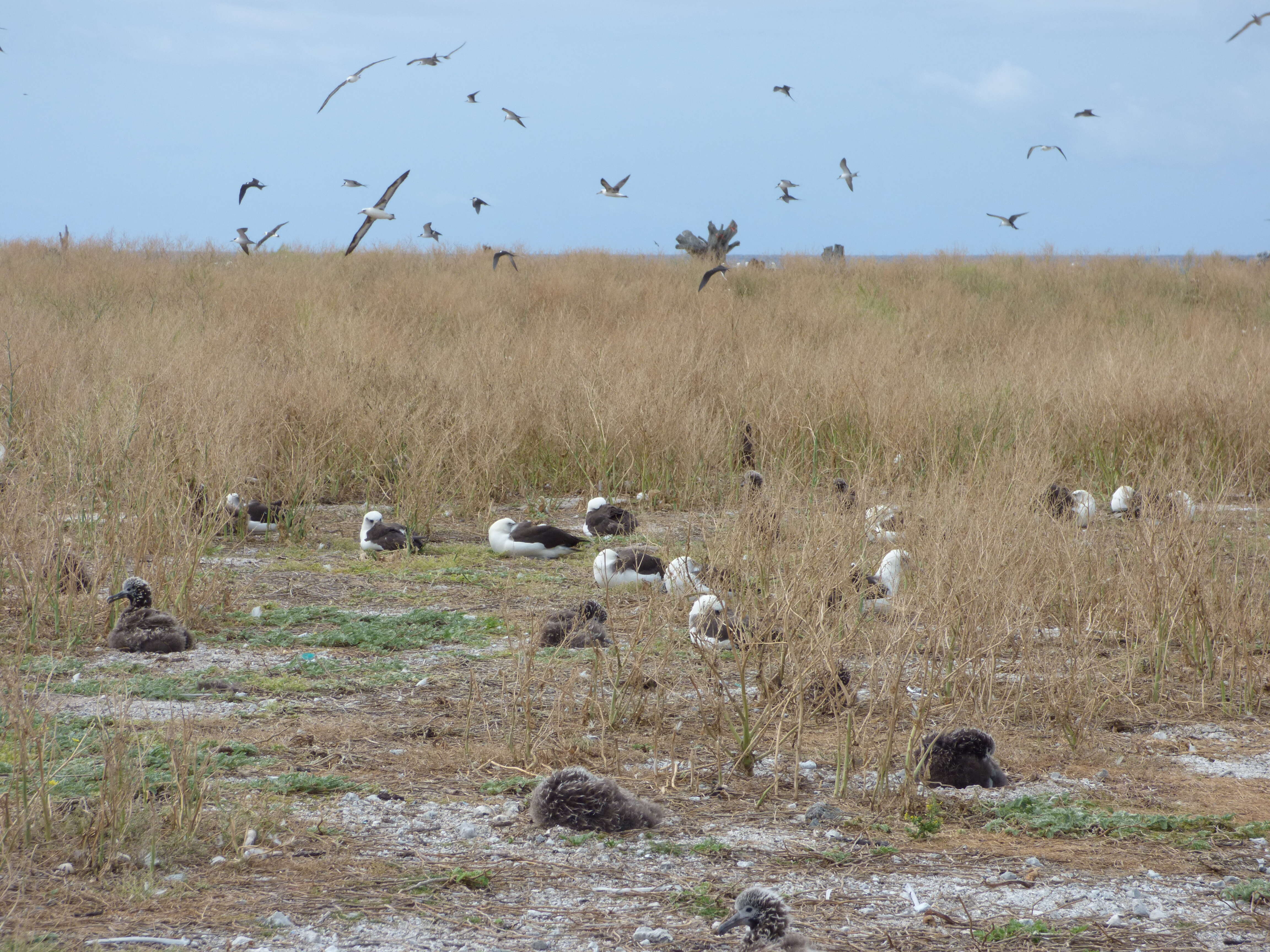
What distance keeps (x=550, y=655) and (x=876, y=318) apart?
38.0ft

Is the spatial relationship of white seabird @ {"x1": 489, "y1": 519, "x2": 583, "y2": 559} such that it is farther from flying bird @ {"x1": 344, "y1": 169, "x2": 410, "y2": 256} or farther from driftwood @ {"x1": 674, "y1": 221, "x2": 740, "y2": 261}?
driftwood @ {"x1": 674, "y1": 221, "x2": 740, "y2": 261}

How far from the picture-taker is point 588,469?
10.1 meters

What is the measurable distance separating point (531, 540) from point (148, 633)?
2.82 m

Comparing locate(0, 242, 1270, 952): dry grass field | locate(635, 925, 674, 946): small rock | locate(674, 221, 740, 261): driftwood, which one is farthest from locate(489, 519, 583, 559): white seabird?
locate(674, 221, 740, 261): driftwood

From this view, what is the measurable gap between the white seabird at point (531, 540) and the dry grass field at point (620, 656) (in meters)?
0.13

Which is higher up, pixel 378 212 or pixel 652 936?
pixel 378 212

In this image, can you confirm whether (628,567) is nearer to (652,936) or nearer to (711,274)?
(652,936)

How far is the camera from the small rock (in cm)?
292

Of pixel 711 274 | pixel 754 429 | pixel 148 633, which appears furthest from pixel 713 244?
pixel 148 633

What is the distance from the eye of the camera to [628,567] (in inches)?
263

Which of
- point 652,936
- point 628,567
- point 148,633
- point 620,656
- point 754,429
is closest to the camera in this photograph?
point 652,936

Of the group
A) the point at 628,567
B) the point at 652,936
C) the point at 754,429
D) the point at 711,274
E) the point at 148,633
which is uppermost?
the point at 711,274

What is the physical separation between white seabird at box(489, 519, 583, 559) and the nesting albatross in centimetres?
259

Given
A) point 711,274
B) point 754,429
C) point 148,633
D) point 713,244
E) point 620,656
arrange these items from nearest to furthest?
point 620,656 → point 148,633 → point 754,429 → point 711,274 → point 713,244
